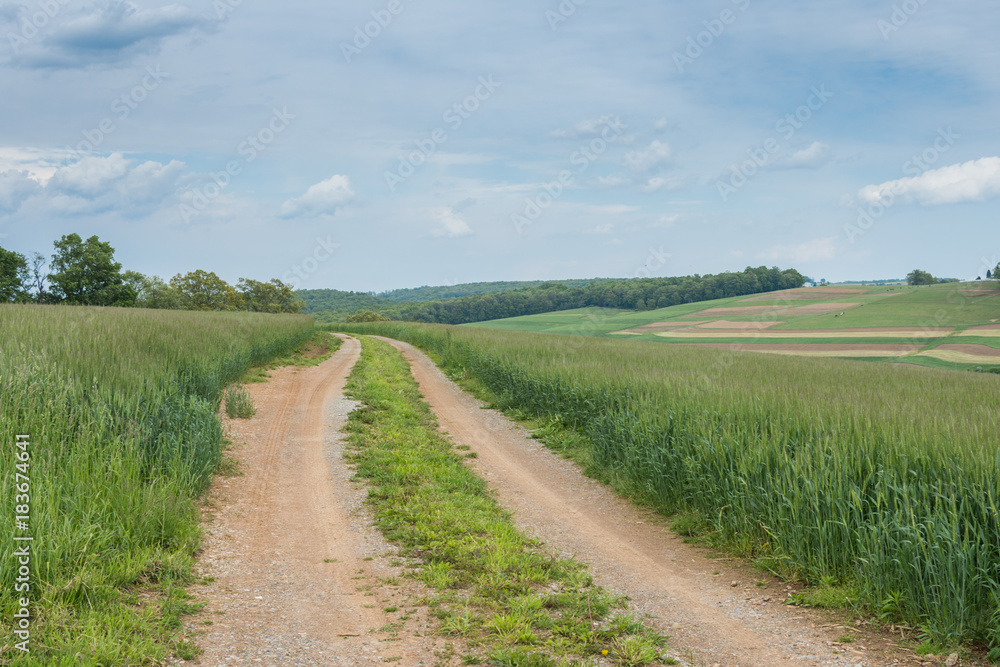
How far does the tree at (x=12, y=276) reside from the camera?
53031 mm

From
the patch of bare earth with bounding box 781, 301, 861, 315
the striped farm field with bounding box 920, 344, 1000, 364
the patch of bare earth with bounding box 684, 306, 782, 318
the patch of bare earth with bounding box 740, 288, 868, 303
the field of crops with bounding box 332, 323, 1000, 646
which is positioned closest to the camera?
the field of crops with bounding box 332, 323, 1000, 646

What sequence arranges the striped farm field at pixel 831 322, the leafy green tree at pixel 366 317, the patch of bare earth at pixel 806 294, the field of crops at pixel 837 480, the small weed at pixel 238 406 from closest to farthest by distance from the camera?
the field of crops at pixel 837 480 → the small weed at pixel 238 406 → the striped farm field at pixel 831 322 → the patch of bare earth at pixel 806 294 → the leafy green tree at pixel 366 317

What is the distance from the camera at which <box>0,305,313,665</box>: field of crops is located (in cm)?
436

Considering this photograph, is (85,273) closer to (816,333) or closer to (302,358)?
(302,358)

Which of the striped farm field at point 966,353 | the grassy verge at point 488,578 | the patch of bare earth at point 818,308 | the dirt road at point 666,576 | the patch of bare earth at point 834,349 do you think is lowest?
the striped farm field at point 966,353

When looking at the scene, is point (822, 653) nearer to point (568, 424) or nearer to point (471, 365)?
point (568, 424)

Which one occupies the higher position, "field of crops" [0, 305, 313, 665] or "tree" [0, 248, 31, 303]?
"tree" [0, 248, 31, 303]

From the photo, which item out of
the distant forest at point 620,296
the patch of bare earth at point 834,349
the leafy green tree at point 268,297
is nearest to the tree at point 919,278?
the distant forest at point 620,296

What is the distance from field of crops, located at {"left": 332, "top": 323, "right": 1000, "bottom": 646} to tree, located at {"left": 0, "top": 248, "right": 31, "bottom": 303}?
200 ft

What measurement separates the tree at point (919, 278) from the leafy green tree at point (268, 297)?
10585 cm

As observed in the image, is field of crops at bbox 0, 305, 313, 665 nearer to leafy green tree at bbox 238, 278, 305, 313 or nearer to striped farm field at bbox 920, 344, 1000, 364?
striped farm field at bbox 920, 344, 1000, 364

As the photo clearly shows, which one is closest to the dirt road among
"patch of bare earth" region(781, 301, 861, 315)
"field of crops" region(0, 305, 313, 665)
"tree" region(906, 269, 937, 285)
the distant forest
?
"field of crops" region(0, 305, 313, 665)

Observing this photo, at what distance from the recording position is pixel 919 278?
100312 mm

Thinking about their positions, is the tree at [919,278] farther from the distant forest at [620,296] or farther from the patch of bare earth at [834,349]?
the patch of bare earth at [834,349]
